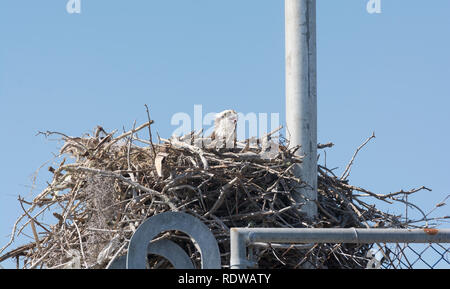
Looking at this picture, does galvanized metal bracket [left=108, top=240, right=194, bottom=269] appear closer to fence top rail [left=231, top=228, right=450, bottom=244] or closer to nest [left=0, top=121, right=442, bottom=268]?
fence top rail [left=231, top=228, right=450, bottom=244]

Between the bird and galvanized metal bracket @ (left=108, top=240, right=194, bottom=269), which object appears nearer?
galvanized metal bracket @ (left=108, top=240, right=194, bottom=269)

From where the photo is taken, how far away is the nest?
630 centimetres

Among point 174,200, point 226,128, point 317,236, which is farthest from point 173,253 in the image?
point 226,128

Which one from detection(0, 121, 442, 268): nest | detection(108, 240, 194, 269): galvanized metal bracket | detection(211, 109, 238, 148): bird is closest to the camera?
detection(108, 240, 194, 269): galvanized metal bracket

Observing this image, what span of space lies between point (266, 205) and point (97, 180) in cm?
147

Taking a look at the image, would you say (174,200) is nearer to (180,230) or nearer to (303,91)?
(303,91)

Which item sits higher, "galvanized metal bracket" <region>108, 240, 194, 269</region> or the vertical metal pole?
the vertical metal pole

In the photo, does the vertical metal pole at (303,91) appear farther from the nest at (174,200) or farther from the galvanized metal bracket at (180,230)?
the galvanized metal bracket at (180,230)

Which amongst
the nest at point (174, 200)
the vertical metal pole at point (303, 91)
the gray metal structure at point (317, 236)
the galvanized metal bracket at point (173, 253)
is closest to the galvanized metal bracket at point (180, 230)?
the gray metal structure at point (317, 236)

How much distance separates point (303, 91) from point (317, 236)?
377 centimetres

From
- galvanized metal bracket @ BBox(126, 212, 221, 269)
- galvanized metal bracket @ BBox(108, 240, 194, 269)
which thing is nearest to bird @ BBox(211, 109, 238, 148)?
galvanized metal bracket @ BBox(108, 240, 194, 269)

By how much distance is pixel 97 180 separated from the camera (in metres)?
6.49
